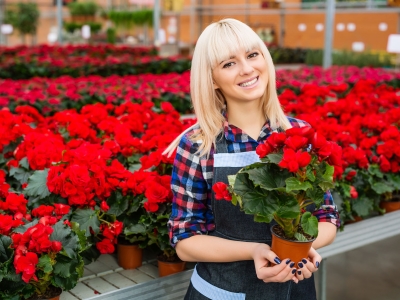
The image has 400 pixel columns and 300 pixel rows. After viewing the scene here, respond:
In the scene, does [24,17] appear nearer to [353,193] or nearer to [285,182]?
[353,193]

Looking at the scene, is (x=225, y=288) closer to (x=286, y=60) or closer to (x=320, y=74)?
(x=320, y=74)

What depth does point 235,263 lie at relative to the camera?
177 cm

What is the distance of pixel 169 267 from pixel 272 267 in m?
0.89

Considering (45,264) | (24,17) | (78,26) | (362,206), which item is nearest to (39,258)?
(45,264)

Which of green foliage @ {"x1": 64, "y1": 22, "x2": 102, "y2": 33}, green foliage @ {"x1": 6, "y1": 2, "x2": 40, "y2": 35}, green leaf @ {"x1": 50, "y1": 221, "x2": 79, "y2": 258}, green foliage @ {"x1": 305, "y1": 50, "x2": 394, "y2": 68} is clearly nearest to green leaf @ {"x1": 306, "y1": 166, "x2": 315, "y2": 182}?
green leaf @ {"x1": 50, "y1": 221, "x2": 79, "y2": 258}

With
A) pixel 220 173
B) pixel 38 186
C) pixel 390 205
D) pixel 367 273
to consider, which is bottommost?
pixel 367 273

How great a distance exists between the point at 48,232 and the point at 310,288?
0.83 metres

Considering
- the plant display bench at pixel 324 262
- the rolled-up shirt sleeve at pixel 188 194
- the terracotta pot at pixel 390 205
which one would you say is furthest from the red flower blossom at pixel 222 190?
the terracotta pot at pixel 390 205

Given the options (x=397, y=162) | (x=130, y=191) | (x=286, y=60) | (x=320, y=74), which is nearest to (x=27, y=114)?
(x=130, y=191)

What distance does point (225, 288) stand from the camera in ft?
5.84

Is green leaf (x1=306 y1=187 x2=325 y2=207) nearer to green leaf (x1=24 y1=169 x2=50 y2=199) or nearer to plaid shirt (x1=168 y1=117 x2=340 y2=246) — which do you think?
plaid shirt (x1=168 y1=117 x2=340 y2=246)

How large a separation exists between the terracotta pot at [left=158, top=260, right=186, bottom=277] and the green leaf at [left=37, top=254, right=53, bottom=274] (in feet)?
2.03

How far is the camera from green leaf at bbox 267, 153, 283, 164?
4.72 ft

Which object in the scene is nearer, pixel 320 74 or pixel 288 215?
pixel 288 215
